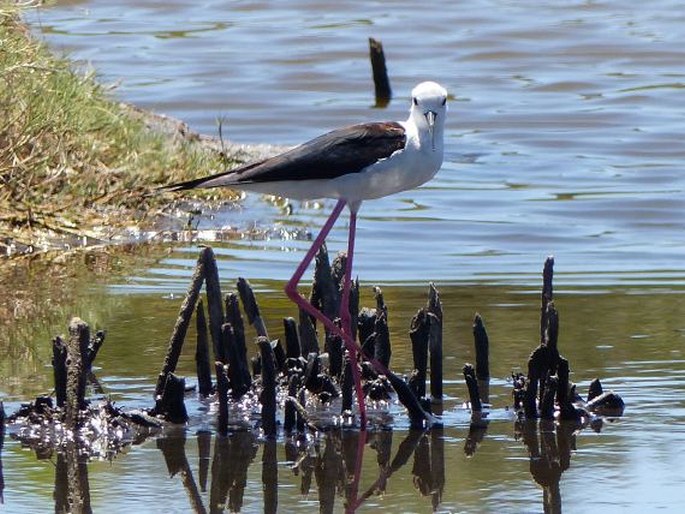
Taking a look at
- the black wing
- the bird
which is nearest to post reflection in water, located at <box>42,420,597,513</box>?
the bird

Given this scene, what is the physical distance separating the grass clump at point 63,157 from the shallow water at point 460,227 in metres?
0.50

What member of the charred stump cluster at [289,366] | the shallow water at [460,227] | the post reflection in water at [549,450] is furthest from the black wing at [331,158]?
the post reflection in water at [549,450]

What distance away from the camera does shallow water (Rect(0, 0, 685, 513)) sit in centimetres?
549

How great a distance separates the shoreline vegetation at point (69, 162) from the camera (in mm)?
9516

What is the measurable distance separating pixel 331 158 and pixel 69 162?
413 cm

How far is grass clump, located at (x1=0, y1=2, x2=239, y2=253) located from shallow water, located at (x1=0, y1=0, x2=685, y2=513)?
50cm

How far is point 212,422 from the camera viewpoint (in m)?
6.00

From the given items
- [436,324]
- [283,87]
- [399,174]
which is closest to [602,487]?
[436,324]

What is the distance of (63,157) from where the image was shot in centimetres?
997

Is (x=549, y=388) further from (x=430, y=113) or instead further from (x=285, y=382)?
(x=430, y=113)

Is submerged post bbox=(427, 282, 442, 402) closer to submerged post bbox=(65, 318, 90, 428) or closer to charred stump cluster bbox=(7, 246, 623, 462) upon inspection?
charred stump cluster bbox=(7, 246, 623, 462)

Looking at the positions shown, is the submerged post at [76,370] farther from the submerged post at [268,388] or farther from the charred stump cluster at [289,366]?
the submerged post at [268,388]

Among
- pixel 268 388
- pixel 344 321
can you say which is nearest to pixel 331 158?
pixel 344 321

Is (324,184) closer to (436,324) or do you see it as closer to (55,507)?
(436,324)
